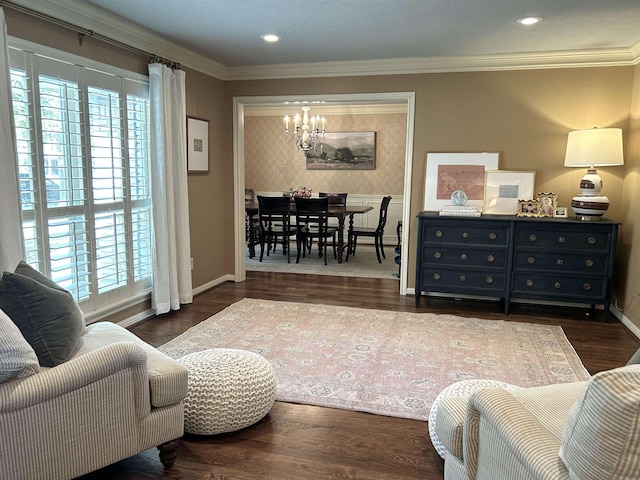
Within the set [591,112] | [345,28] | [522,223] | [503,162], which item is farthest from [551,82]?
[345,28]

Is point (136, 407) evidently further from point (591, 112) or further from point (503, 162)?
point (591, 112)

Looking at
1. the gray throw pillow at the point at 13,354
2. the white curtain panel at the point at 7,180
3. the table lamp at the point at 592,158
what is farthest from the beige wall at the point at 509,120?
the gray throw pillow at the point at 13,354

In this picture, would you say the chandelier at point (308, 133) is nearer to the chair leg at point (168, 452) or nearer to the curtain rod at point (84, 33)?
the curtain rod at point (84, 33)

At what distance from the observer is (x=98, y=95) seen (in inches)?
136

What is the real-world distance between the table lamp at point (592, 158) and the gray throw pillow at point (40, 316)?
163 inches

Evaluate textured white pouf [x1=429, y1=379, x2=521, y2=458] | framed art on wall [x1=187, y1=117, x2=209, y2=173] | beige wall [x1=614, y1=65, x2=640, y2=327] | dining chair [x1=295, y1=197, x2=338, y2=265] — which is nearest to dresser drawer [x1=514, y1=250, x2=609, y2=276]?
beige wall [x1=614, y1=65, x2=640, y2=327]

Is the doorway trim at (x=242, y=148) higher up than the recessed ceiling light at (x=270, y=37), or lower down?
lower down

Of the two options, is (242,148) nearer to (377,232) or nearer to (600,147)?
(377,232)

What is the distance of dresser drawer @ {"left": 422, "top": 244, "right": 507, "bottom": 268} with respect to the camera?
438 cm

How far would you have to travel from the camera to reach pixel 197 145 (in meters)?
4.84

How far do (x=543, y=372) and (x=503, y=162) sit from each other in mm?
2344

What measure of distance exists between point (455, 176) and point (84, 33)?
138 inches

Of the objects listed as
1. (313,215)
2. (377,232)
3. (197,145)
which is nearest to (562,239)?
(377,232)

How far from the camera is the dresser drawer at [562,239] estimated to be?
414 centimetres
